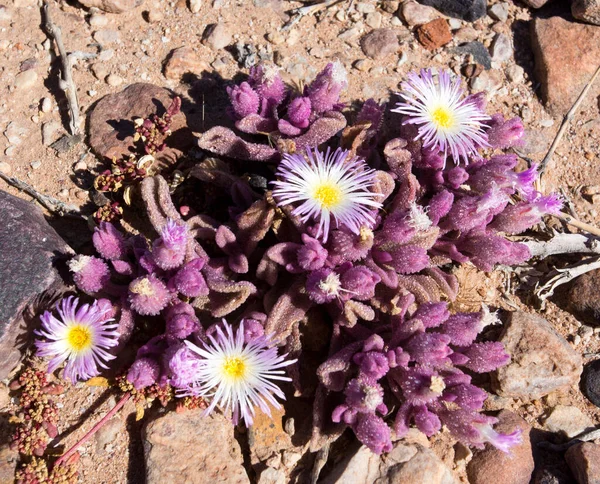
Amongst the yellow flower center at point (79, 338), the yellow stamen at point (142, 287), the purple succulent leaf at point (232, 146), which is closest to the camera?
the yellow stamen at point (142, 287)

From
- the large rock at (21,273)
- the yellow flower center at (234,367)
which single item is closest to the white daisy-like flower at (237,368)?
the yellow flower center at (234,367)

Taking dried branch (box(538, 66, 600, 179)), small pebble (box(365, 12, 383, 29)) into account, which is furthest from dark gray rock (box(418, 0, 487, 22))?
dried branch (box(538, 66, 600, 179))

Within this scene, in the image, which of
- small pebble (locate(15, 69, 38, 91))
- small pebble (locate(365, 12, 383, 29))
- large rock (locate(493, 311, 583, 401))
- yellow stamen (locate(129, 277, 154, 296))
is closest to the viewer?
yellow stamen (locate(129, 277, 154, 296))

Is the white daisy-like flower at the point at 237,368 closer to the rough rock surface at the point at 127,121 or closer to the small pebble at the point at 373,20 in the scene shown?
the rough rock surface at the point at 127,121

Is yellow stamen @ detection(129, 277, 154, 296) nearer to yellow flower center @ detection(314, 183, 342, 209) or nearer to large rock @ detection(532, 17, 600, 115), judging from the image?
yellow flower center @ detection(314, 183, 342, 209)

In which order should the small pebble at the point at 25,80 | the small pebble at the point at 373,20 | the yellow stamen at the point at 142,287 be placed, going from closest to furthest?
the yellow stamen at the point at 142,287, the small pebble at the point at 25,80, the small pebble at the point at 373,20

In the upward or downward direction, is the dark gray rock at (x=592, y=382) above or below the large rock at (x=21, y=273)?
below

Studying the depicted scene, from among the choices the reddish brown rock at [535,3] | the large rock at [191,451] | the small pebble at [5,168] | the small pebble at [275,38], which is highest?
the reddish brown rock at [535,3]
